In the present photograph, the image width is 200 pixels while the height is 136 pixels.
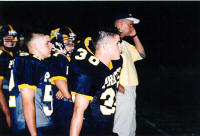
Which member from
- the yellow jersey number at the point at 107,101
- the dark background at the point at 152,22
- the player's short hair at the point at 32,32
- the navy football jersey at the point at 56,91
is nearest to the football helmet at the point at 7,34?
the player's short hair at the point at 32,32

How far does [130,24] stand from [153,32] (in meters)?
20.5

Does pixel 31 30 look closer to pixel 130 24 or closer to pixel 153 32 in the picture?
pixel 130 24

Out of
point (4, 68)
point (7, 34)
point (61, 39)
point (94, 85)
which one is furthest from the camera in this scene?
point (7, 34)

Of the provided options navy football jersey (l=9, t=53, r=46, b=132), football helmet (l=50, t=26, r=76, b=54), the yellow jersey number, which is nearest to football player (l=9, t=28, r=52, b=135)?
navy football jersey (l=9, t=53, r=46, b=132)

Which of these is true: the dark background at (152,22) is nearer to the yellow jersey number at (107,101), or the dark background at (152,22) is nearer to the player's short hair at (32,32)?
the player's short hair at (32,32)

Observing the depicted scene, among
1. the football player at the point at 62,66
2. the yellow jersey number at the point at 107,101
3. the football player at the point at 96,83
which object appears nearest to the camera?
the football player at the point at 96,83

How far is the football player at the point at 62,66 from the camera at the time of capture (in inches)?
115

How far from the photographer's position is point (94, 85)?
7.72 ft

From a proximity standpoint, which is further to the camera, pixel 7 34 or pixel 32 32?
pixel 7 34

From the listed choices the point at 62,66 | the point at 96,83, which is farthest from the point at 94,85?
the point at 62,66

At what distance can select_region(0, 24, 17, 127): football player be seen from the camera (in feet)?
13.1

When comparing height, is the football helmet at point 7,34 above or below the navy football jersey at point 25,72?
above

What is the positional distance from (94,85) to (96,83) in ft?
0.09

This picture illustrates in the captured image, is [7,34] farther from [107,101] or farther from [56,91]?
[107,101]
